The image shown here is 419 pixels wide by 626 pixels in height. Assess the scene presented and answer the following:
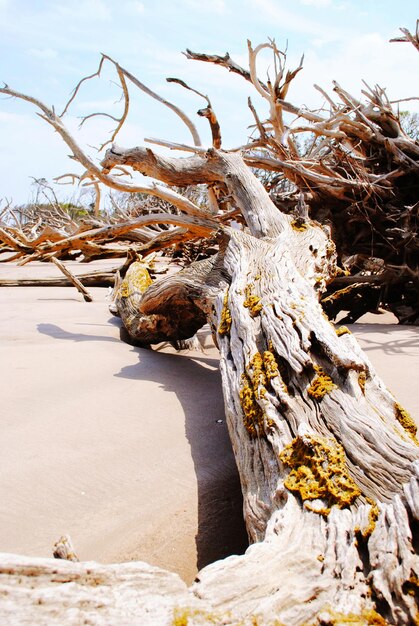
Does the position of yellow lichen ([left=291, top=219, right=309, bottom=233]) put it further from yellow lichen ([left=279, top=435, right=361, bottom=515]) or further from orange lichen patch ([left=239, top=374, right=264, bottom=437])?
yellow lichen ([left=279, top=435, right=361, bottom=515])

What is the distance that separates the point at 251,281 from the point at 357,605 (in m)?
2.18

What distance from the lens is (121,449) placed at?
2.65m

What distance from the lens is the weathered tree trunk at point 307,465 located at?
48.3 inches

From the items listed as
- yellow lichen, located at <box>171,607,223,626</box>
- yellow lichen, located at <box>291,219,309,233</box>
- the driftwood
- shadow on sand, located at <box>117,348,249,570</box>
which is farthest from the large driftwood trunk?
the driftwood

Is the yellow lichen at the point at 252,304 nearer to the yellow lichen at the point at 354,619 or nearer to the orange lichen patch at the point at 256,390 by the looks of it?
the orange lichen patch at the point at 256,390

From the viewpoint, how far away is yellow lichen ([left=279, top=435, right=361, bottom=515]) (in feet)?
5.25

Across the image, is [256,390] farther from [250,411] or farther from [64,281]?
[64,281]

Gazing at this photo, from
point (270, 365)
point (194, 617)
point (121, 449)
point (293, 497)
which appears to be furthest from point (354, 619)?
point (121, 449)

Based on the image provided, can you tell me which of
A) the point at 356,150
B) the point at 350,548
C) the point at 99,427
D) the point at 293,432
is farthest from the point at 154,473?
the point at 356,150

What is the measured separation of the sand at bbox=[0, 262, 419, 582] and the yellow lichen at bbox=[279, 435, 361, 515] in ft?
1.61

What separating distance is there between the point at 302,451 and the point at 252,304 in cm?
122

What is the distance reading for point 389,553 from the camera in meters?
1.29

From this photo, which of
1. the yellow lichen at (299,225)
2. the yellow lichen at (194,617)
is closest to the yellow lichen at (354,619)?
the yellow lichen at (194,617)

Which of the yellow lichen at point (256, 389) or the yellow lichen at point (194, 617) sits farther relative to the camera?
the yellow lichen at point (256, 389)
